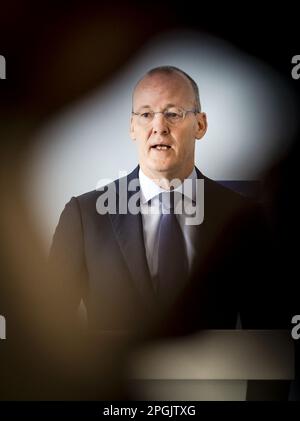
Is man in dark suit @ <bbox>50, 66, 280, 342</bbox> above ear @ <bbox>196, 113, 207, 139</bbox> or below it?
below

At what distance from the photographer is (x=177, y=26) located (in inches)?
79.0

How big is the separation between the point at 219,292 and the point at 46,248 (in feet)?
2.00

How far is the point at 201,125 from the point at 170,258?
1.53ft

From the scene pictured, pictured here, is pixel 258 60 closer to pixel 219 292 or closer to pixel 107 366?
pixel 219 292

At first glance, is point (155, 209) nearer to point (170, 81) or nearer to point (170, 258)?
point (170, 258)

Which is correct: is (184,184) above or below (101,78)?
below

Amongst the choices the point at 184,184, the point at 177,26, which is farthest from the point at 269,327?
the point at 177,26

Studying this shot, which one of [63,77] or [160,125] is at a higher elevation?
[63,77]

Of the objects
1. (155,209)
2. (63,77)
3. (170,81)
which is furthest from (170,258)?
(63,77)

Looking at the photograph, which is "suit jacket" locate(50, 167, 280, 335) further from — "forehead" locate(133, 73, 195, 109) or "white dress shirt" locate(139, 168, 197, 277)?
"forehead" locate(133, 73, 195, 109)

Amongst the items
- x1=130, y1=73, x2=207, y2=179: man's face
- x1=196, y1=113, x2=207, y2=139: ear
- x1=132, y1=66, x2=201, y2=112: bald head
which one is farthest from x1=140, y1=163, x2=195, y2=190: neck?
x1=132, y1=66, x2=201, y2=112: bald head

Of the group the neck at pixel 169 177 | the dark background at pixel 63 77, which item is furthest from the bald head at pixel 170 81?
the neck at pixel 169 177

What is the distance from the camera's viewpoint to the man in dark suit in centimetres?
198

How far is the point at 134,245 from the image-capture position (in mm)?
1996
